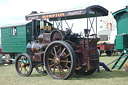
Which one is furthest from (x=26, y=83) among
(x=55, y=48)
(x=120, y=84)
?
(x=120, y=84)

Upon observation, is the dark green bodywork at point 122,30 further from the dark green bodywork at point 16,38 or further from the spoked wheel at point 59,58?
the dark green bodywork at point 16,38

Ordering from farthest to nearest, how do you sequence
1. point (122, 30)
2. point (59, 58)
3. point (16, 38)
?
point (16, 38)
point (122, 30)
point (59, 58)

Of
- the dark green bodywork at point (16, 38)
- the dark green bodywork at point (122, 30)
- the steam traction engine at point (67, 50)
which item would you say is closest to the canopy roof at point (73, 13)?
the steam traction engine at point (67, 50)

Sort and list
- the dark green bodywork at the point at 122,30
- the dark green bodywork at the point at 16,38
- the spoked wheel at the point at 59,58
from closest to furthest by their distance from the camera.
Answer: the spoked wheel at the point at 59,58
the dark green bodywork at the point at 122,30
the dark green bodywork at the point at 16,38

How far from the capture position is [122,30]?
9664mm

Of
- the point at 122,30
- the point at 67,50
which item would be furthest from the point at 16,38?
the point at 67,50

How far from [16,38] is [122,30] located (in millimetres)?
7453

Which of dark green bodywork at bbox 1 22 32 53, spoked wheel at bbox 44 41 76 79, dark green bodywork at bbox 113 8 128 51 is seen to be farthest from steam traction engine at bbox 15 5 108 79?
dark green bodywork at bbox 1 22 32 53

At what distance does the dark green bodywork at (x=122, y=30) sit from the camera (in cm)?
898

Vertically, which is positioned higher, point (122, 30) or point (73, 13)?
point (73, 13)

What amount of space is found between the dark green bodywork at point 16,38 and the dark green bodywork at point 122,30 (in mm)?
6251

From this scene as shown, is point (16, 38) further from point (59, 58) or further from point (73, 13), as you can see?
point (73, 13)

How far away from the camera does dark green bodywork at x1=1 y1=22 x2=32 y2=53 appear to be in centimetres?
1354

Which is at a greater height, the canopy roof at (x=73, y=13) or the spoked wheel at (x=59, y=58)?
the canopy roof at (x=73, y=13)
